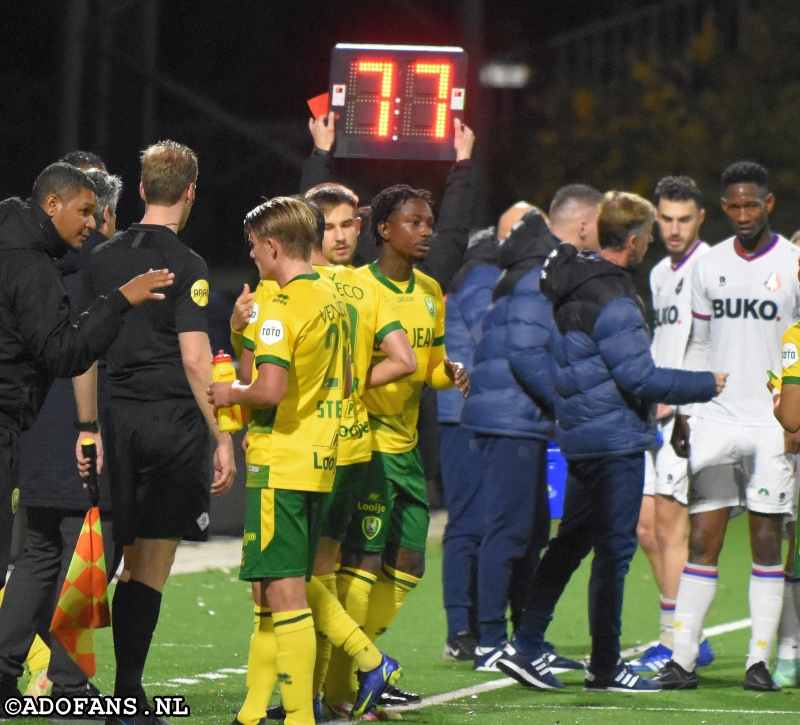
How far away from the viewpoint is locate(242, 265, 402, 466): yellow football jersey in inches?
224


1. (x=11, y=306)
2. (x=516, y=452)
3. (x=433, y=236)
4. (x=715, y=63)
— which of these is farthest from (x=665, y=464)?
(x=715, y=63)

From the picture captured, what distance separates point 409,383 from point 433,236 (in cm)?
97

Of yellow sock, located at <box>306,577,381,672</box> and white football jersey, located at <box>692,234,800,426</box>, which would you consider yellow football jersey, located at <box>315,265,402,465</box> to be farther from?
white football jersey, located at <box>692,234,800,426</box>

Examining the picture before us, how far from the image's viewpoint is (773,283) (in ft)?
23.7

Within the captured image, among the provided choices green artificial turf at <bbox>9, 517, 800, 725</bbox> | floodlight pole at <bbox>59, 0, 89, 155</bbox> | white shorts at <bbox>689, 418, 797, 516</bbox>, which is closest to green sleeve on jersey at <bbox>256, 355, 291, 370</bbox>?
green artificial turf at <bbox>9, 517, 800, 725</bbox>

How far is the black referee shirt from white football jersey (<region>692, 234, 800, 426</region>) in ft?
9.25

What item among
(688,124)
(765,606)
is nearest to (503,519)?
(765,606)

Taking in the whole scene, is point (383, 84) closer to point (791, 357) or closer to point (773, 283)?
point (773, 283)

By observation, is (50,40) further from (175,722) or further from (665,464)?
(175,722)

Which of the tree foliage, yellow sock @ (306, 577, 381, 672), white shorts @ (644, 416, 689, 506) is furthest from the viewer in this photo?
the tree foliage

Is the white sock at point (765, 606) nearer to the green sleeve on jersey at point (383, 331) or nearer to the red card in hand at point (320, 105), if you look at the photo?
the green sleeve on jersey at point (383, 331)

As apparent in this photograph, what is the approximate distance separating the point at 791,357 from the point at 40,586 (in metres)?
3.09

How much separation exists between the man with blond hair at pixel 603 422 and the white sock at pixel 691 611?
0.25m

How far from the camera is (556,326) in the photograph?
7.05 m
